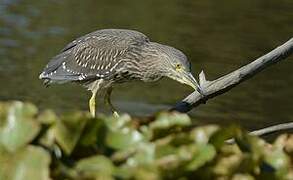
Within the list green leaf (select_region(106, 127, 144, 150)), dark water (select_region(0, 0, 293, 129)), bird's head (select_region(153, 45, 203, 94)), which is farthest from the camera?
dark water (select_region(0, 0, 293, 129))

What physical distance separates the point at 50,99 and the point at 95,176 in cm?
983

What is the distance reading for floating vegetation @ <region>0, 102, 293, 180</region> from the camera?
1.97 meters

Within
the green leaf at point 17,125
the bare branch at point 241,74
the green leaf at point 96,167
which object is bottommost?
the bare branch at point 241,74

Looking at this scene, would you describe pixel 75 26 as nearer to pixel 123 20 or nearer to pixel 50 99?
pixel 123 20

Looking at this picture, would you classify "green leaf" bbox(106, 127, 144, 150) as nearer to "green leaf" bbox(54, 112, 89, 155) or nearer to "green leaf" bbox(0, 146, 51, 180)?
"green leaf" bbox(54, 112, 89, 155)

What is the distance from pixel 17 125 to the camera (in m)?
2.01

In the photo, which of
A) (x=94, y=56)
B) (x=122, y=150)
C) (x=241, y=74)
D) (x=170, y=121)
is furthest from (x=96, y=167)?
(x=94, y=56)

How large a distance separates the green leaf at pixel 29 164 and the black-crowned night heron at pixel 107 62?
15.4 ft

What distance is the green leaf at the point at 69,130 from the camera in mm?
2039

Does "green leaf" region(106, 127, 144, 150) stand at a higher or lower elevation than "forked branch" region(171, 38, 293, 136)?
higher

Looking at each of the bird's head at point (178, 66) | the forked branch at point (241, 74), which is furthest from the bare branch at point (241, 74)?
the bird's head at point (178, 66)

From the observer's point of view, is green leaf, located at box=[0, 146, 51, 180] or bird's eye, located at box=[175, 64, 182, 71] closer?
green leaf, located at box=[0, 146, 51, 180]

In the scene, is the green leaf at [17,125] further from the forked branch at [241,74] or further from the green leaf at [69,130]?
the forked branch at [241,74]

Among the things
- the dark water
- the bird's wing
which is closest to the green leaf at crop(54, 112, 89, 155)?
the bird's wing
